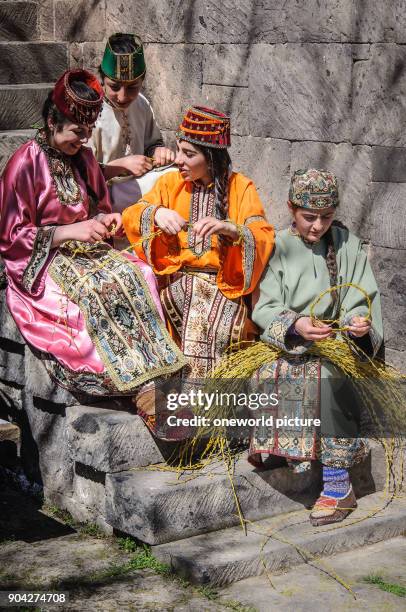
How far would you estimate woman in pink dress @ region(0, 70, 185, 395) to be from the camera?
572 cm

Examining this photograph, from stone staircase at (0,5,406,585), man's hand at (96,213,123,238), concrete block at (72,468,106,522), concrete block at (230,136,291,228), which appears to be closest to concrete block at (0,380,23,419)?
stone staircase at (0,5,406,585)

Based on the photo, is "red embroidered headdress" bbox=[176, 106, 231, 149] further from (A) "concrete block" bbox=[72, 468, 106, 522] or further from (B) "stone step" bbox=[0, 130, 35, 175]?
(B) "stone step" bbox=[0, 130, 35, 175]

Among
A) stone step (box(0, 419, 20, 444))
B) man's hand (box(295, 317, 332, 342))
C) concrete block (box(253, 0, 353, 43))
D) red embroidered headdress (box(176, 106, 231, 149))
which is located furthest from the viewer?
concrete block (box(253, 0, 353, 43))

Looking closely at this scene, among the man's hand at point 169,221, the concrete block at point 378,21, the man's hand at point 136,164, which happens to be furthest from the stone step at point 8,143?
the concrete block at point 378,21

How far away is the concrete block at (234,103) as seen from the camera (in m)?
6.74

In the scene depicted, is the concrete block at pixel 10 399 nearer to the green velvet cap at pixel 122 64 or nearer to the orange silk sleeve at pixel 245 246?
the orange silk sleeve at pixel 245 246

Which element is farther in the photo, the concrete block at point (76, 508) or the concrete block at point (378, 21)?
the concrete block at point (76, 508)

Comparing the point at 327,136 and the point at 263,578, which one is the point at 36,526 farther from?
the point at 327,136

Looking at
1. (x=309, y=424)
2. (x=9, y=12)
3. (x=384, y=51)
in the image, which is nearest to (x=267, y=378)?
(x=309, y=424)

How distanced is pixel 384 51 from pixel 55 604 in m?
3.22

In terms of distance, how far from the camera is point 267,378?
18.1ft

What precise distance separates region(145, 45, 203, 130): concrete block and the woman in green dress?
1.87 meters

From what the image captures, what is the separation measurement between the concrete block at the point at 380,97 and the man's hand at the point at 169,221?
42.9 inches

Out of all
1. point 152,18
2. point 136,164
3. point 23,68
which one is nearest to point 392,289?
point 136,164
